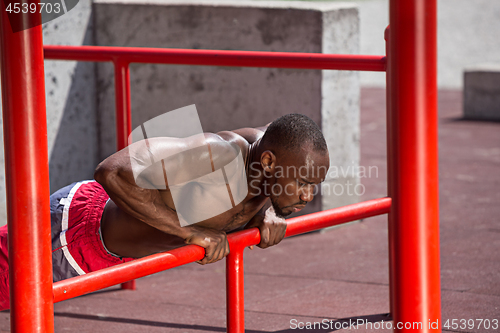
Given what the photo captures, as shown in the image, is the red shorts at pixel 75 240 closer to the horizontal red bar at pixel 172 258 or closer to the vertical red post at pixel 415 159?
the horizontal red bar at pixel 172 258

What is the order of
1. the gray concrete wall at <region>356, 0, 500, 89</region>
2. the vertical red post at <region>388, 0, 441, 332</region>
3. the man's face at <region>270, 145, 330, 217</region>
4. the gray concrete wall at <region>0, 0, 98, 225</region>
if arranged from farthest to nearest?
the gray concrete wall at <region>356, 0, 500, 89</region> → the gray concrete wall at <region>0, 0, 98, 225</region> → the man's face at <region>270, 145, 330, 217</region> → the vertical red post at <region>388, 0, 441, 332</region>

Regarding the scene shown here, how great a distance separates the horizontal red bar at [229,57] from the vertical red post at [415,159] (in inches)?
44.9

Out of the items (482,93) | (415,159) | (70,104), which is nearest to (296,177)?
(415,159)

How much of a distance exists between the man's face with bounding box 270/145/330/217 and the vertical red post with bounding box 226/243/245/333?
0.26 meters

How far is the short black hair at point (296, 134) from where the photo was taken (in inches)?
72.3

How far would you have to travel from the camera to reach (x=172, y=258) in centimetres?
149

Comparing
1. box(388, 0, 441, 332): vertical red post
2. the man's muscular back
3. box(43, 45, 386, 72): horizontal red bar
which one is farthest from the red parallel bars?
box(388, 0, 441, 332): vertical red post

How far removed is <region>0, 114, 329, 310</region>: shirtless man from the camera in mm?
1786

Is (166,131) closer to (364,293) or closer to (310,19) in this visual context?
(310,19)

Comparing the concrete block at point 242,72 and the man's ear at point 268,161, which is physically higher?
the concrete block at point 242,72

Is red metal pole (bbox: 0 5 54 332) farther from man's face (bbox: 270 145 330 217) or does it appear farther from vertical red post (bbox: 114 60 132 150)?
vertical red post (bbox: 114 60 132 150)

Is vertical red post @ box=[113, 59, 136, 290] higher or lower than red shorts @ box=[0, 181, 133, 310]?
higher

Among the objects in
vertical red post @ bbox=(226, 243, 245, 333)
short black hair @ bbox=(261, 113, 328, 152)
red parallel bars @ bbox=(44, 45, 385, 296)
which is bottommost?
vertical red post @ bbox=(226, 243, 245, 333)

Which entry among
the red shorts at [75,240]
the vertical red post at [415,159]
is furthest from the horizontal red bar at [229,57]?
the vertical red post at [415,159]
